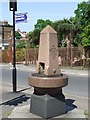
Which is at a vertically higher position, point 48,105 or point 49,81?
point 49,81

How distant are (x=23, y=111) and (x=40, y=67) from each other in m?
1.30

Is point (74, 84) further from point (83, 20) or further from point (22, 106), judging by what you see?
point (83, 20)

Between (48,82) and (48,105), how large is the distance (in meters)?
0.60

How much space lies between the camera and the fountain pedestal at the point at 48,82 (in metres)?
6.03

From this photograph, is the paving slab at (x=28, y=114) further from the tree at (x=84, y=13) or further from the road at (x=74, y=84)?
the tree at (x=84, y=13)

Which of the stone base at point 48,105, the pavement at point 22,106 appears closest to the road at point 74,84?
the pavement at point 22,106

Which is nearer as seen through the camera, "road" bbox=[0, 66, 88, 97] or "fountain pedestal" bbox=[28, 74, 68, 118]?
"fountain pedestal" bbox=[28, 74, 68, 118]

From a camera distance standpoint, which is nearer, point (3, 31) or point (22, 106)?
point (22, 106)

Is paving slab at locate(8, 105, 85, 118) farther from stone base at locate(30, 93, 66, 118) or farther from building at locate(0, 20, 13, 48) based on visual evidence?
building at locate(0, 20, 13, 48)

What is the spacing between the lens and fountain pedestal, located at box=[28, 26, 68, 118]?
237 inches

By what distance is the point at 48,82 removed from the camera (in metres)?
5.95

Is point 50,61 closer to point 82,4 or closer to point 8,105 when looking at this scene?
point 8,105

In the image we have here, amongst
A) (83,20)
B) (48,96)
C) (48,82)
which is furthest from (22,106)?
(83,20)

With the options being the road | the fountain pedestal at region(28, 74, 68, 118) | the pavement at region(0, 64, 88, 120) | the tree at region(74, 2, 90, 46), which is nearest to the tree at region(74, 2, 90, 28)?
the tree at region(74, 2, 90, 46)
